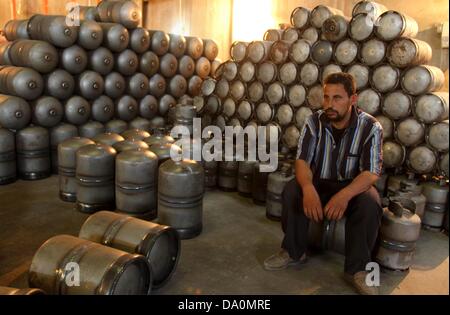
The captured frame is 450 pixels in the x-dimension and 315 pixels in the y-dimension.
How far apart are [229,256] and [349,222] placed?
3.21 feet

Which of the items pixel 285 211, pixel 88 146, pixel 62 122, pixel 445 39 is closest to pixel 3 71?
pixel 62 122

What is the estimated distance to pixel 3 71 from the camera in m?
5.15

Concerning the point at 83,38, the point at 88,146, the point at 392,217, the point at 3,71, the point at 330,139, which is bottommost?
the point at 392,217

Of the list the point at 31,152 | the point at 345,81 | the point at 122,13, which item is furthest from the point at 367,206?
the point at 122,13

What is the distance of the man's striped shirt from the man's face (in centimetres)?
13

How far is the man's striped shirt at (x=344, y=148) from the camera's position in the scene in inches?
109

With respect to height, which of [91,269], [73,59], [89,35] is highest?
[89,35]

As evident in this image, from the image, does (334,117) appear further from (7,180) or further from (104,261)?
(7,180)

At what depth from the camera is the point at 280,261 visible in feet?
9.41

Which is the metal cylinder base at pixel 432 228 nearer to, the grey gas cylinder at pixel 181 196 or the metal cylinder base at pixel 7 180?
the grey gas cylinder at pixel 181 196

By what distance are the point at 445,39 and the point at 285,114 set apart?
262 cm

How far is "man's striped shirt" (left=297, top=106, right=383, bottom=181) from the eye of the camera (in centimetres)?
277

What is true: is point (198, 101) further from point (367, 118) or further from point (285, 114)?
point (367, 118)

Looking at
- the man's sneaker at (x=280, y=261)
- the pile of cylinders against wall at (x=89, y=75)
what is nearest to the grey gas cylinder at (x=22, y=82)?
the pile of cylinders against wall at (x=89, y=75)
